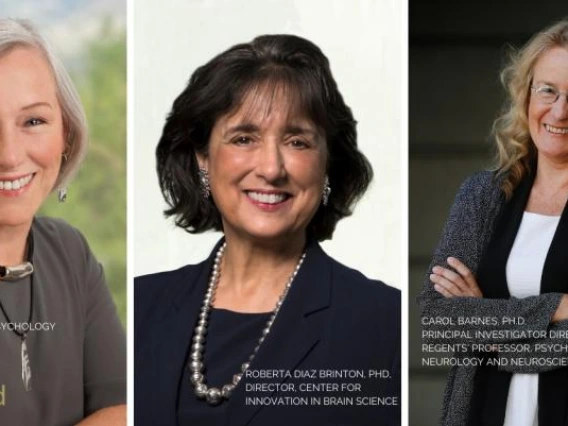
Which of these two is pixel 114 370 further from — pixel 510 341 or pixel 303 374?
pixel 510 341

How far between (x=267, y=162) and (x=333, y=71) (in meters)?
0.44

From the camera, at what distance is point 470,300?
4676 mm

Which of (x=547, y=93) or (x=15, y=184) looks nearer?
(x=547, y=93)

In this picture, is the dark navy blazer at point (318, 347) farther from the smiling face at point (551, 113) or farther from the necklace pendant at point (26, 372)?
the smiling face at point (551, 113)

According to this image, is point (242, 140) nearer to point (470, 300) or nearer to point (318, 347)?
point (318, 347)

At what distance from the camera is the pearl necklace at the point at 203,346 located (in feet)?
15.3

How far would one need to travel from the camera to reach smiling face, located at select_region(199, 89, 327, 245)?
462 centimetres

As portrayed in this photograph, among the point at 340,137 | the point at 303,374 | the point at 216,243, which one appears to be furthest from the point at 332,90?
the point at 303,374

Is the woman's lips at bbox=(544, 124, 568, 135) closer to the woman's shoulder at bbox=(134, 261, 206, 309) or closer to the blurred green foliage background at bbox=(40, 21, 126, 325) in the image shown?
the woman's shoulder at bbox=(134, 261, 206, 309)

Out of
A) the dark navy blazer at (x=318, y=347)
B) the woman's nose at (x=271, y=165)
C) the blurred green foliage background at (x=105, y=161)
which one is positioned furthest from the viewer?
the blurred green foliage background at (x=105, y=161)

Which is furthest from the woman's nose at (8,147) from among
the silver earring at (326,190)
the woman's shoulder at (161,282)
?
the silver earring at (326,190)

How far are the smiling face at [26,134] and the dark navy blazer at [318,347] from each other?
2.31 feet

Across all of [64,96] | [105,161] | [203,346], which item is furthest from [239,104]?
[203,346]

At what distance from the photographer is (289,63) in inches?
184
